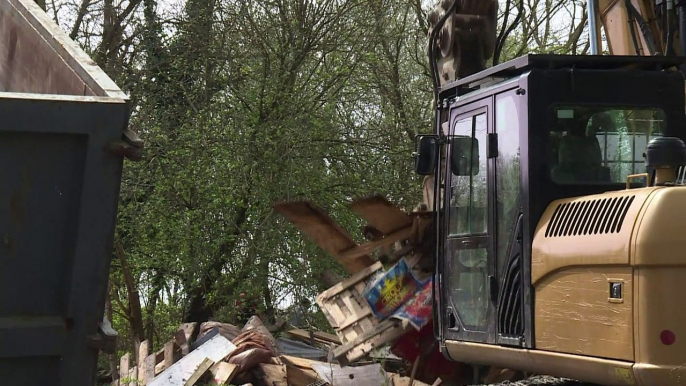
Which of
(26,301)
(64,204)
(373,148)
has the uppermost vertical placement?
(373,148)

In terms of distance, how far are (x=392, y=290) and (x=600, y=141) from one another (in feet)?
10.4

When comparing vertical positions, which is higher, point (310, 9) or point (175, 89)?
point (310, 9)

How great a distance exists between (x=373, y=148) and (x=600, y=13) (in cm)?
552

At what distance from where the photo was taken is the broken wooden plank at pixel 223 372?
9750 mm

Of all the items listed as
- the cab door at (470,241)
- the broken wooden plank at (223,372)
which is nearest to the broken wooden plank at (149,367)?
the broken wooden plank at (223,372)

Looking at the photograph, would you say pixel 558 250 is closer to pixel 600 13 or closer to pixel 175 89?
pixel 600 13

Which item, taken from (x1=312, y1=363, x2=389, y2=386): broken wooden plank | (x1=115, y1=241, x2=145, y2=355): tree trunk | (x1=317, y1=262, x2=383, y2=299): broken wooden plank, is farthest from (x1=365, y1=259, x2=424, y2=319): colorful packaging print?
(x1=115, y1=241, x2=145, y2=355): tree trunk

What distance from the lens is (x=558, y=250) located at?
5.03 meters

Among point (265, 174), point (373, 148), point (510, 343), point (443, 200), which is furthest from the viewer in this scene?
point (373, 148)

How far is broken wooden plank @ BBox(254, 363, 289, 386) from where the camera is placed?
10.0 m

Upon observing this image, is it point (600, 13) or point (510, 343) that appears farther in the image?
point (600, 13)

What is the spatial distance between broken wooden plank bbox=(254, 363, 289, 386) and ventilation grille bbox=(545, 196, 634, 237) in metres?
5.39

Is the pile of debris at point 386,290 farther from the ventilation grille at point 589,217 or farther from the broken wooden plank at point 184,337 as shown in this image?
the broken wooden plank at point 184,337

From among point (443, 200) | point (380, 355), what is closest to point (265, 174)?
point (380, 355)
